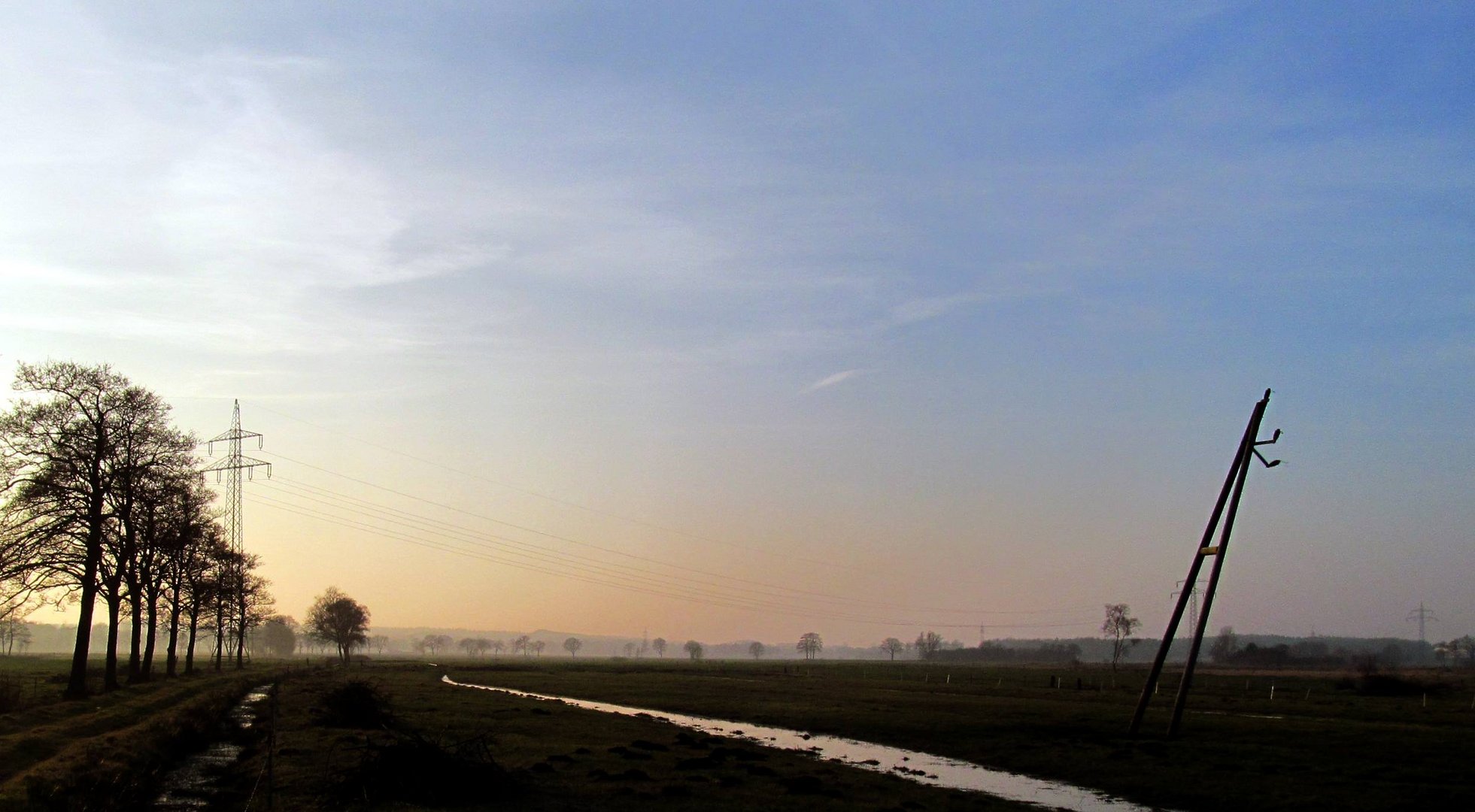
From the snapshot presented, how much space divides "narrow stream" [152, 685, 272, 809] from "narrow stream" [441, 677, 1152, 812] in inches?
→ 965

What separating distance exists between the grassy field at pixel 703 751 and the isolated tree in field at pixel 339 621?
10701 cm

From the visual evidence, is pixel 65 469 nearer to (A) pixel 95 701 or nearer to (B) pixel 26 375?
(B) pixel 26 375

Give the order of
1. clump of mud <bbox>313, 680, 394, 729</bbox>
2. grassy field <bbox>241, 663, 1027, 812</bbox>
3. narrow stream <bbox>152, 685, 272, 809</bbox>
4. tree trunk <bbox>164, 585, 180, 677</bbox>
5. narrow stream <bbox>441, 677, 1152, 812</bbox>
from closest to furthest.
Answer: narrow stream <bbox>152, 685, 272, 809</bbox> < grassy field <bbox>241, 663, 1027, 812</bbox> < narrow stream <bbox>441, 677, 1152, 812</bbox> < clump of mud <bbox>313, 680, 394, 729</bbox> < tree trunk <bbox>164, 585, 180, 677</bbox>

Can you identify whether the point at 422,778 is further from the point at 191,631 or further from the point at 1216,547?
the point at 191,631

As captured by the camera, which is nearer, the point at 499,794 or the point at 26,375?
the point at 499,794

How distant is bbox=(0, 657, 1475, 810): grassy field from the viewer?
29562mm

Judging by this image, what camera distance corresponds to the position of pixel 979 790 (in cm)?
3584

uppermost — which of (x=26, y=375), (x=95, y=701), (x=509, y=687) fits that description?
(x=26, y=375)

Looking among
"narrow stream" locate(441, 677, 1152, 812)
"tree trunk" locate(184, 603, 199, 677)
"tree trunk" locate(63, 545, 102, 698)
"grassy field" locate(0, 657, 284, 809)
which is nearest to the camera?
"grassy field" locate(0, 657, 284, 809)

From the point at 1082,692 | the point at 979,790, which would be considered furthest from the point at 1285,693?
the point at 979,790

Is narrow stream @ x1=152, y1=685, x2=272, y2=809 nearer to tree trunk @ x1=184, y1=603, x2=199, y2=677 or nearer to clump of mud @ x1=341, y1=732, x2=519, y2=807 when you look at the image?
clump of mud @ x1=341, y1=732, x2=519, y2=807

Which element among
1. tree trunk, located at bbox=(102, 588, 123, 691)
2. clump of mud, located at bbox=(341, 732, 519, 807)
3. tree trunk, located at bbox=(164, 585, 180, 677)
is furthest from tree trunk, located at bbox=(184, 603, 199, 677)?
clump of mud, located at bbox=(341, 732, 519, 807)

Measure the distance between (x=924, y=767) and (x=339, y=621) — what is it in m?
162

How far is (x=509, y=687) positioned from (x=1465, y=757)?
8403 centimetres
